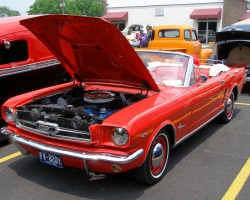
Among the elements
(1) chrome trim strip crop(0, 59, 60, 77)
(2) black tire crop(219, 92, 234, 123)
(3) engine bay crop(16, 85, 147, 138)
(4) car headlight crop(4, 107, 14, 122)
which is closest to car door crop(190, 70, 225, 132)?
(2) black tire crop(219, 92, 234, 123)

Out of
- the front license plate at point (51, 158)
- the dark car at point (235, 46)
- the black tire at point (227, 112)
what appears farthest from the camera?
the dark car at point (235, 46)

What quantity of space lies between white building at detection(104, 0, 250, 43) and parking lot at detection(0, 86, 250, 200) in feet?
83.7

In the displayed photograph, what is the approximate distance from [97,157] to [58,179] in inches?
38.8

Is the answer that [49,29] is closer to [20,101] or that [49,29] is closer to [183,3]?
[20,101]

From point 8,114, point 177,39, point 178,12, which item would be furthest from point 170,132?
point 178,12

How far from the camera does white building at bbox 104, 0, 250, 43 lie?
2903cm

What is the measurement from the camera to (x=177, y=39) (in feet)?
40.4

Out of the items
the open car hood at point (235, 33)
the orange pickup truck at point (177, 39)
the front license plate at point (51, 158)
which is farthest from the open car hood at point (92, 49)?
the orange pickup truck at point (177, 39)

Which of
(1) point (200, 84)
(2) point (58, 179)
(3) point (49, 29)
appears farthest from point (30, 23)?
(1) point (200, 84)

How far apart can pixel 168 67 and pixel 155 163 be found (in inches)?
59.2

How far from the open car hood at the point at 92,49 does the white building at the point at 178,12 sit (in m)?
25.6

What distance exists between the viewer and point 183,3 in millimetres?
30281

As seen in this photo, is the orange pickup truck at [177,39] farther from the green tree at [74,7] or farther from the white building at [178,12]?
the green tree at [74,7]

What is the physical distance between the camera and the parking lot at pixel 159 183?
367 cm
